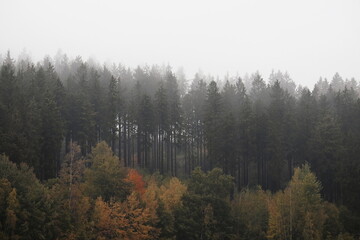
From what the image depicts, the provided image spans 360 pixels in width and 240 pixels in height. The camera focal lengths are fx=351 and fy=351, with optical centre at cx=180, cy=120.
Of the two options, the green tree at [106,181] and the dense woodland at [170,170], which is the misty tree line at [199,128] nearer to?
the dense woodland at [170,170]

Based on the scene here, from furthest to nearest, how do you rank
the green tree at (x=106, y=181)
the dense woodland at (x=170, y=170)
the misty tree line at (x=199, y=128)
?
the misty tree line at (x=199, y=128) < the green tree at (x=106, y=181) < the dense woodland at (x=170, y=170)

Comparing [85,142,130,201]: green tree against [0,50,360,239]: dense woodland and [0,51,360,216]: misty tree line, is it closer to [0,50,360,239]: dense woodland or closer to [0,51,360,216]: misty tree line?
[0,50,360,239]: dense woodland

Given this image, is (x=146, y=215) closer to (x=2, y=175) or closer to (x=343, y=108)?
(x=2, y=175)

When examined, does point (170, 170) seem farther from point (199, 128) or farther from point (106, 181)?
point (106, 181)

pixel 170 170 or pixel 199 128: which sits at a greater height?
pixel 199 128

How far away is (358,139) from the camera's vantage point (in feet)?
151

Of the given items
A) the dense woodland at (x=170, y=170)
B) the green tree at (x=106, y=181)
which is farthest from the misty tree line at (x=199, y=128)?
the green tree at (x=106, y=181)

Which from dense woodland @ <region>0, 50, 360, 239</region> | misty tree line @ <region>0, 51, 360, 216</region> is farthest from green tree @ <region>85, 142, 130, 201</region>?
misty tree line @ <region>0, 51, 360, 216</region>

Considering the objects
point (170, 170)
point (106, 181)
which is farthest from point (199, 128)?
point (106, 181)

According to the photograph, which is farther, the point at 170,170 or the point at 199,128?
the point at 199,128

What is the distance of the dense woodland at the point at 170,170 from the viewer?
93.0 ft

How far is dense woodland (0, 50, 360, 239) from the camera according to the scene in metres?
28.4

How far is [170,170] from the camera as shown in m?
62.2

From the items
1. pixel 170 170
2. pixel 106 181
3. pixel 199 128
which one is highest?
pixel 199 128
